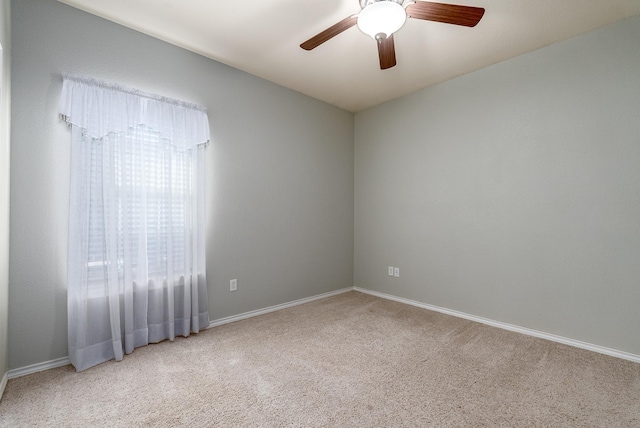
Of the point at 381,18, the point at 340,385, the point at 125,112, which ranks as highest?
the point at 381,18

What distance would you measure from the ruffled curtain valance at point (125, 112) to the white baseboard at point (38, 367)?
5.30 feet

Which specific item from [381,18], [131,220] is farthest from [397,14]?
[131,220]

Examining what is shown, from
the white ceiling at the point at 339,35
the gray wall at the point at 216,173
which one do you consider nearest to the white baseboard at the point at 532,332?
the gray wall at the point at 216,173

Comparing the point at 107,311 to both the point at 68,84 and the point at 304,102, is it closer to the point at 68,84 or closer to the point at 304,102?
the point at 68,84

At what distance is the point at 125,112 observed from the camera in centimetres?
234

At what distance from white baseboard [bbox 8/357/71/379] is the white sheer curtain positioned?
0.11 metres

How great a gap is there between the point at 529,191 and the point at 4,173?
3963mm

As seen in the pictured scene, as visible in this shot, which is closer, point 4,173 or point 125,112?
point 4,173

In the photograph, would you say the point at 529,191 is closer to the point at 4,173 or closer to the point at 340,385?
the point at 340,385

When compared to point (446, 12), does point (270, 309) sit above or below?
below

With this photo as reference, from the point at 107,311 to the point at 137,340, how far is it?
339 millimetres

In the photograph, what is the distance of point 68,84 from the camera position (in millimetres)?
2127

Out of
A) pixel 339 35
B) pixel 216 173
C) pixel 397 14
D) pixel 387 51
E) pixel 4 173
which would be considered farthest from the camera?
pixel 216 173

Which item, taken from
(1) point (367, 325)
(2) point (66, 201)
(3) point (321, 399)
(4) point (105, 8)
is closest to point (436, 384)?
(3) point (321, 399)
